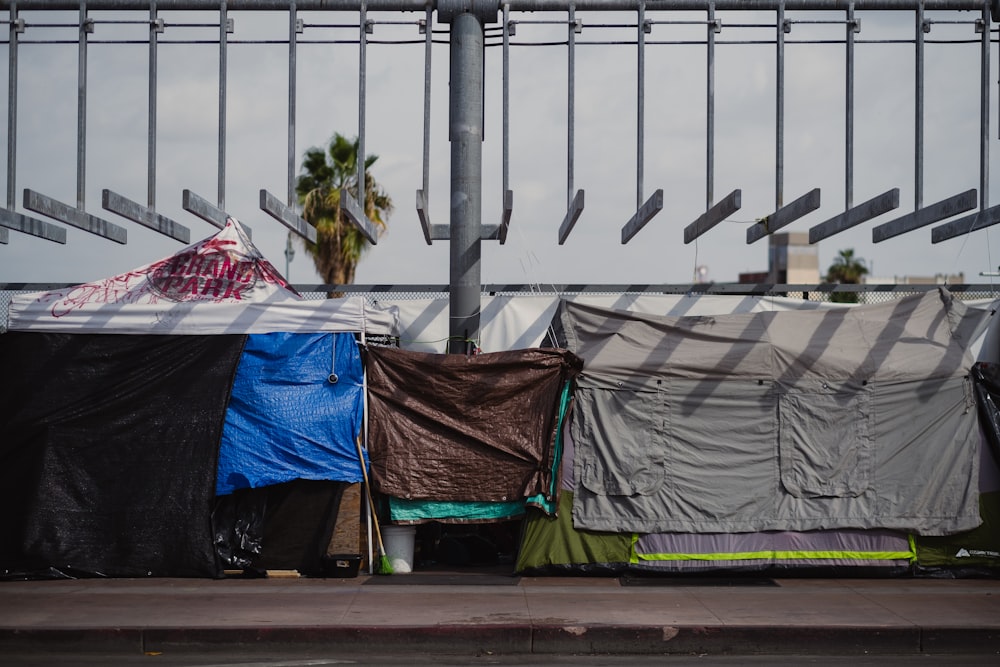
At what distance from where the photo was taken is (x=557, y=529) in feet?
33.9

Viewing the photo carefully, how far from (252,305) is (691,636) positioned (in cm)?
553

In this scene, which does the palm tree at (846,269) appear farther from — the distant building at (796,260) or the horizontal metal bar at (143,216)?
the horizontal metal bar at (143,216)

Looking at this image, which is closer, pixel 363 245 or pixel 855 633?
pixel 855 633

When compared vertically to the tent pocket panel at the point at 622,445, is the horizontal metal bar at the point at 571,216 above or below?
above

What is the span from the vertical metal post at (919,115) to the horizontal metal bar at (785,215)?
1380mm

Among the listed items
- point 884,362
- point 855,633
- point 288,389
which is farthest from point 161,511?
point 884,362

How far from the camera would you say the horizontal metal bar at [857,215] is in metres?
9.29

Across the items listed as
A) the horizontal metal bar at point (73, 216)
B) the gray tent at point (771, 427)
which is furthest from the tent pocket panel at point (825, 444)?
the horizontal metal bar at point (73, 216)

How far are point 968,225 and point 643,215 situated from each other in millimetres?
3249

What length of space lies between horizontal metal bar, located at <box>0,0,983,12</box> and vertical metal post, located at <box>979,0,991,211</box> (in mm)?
364

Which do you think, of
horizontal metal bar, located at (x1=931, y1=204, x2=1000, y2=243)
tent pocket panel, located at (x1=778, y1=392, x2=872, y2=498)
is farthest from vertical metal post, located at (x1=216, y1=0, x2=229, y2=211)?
horizontal metal bar, located at (x1=931, y1=204, x2=1000, y2=243)

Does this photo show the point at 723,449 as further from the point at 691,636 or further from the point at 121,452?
the point at 121,452

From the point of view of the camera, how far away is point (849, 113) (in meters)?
11.3

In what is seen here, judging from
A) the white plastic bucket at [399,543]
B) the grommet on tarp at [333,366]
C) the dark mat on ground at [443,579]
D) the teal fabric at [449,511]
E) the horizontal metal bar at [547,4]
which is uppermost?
the horizontal metal bar at [547,4]
